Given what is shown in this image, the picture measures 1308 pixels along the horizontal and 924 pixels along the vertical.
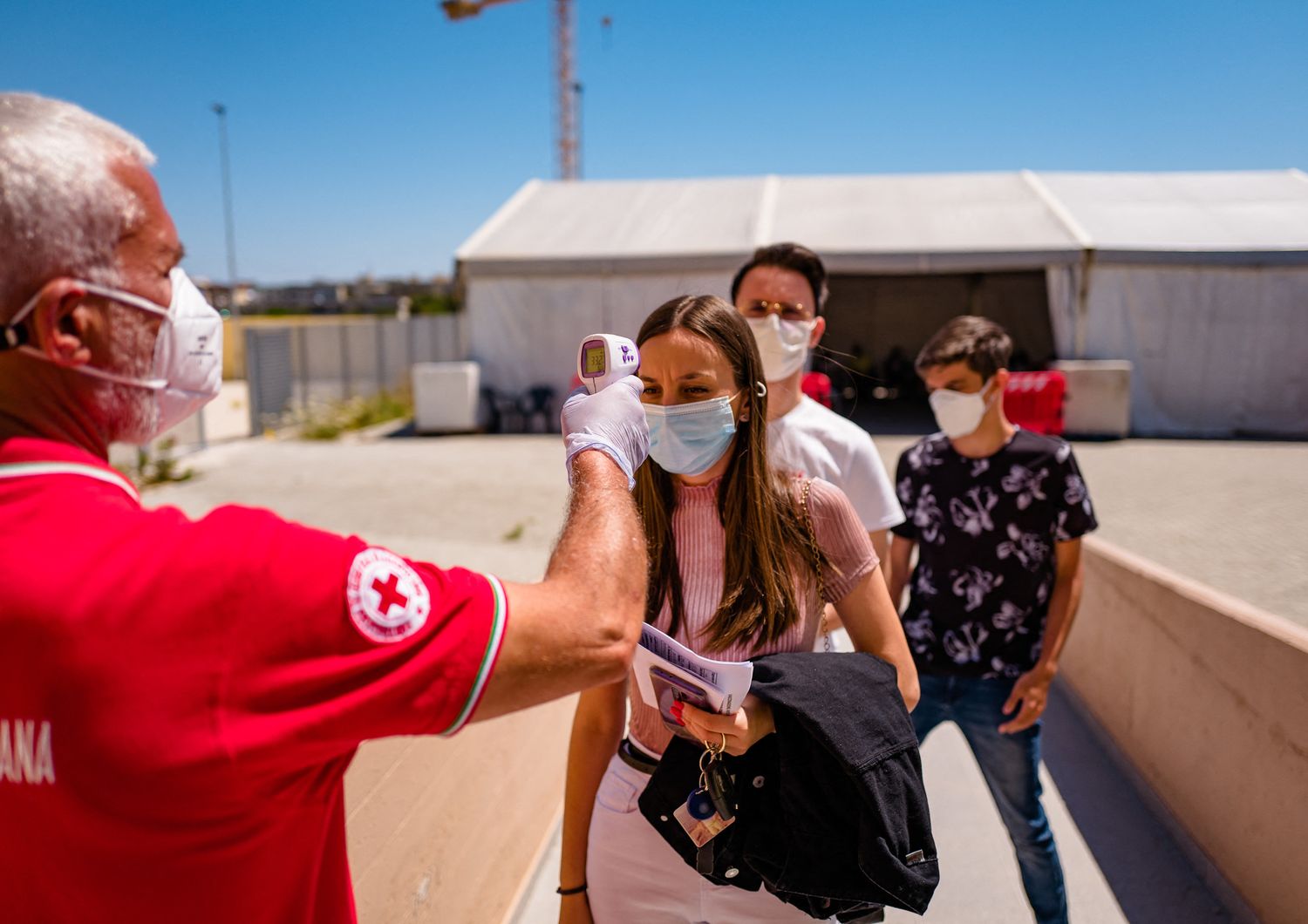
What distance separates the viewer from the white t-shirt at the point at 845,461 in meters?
2.55

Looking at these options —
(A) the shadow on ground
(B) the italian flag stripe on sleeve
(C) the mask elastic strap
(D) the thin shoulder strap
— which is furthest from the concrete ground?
(C) the mask elastic strap

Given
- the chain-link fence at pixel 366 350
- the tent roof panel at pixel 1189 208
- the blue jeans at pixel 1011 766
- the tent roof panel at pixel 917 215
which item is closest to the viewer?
the blue jeans at pixel 1011 766

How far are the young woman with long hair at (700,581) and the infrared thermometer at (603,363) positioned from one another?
0.91 ft

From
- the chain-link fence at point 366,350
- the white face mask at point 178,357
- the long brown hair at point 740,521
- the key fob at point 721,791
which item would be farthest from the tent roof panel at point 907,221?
the white face mask at point 178,357

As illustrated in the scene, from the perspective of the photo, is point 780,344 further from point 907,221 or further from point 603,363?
point 907,221

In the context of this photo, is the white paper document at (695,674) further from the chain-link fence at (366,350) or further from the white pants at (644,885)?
the chain-link fence at (366,350)

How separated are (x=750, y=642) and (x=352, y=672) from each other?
39.0 inches

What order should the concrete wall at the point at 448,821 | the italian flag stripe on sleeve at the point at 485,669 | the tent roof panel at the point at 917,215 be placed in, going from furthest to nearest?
1. the tent roof panel at the point at 917,215
2. the concrete wall at the point at 448,821
3. the italian flag stripe on sleeve at the point at 485,669

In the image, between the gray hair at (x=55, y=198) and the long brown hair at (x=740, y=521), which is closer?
the gray hair at (x=55, y=198)

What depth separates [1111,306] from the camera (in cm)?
1409

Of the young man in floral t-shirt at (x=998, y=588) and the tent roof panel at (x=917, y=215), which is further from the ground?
the tent roof panel at (x=917, y=215)

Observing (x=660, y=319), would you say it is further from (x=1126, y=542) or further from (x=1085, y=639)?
(x=1126, y=542)

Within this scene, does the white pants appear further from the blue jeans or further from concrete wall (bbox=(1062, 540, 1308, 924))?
concrete wall (bbox=(1062, 540, 1308, 924))

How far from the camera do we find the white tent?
14.0 meters
